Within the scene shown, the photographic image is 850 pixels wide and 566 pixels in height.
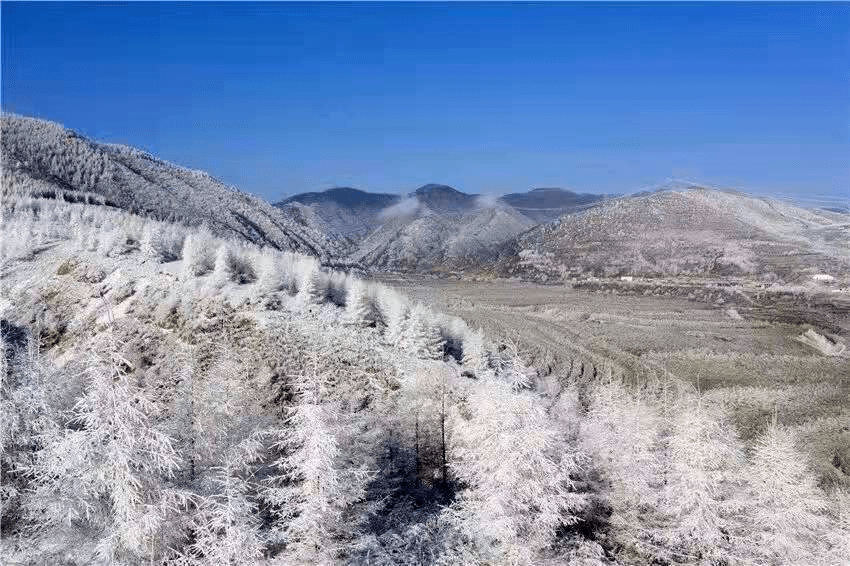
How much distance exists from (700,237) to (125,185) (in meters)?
64.3

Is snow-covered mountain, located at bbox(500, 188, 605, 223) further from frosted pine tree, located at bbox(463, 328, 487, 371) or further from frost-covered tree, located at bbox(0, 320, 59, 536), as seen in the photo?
frost-covered tree, located at bbox(0, 320, 59, 536)

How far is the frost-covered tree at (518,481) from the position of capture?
1616cm

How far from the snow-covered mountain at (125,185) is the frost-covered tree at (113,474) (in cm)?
4750

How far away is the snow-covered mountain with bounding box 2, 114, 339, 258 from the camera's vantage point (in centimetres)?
5944

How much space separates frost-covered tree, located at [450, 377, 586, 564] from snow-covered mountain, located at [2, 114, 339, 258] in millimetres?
51051

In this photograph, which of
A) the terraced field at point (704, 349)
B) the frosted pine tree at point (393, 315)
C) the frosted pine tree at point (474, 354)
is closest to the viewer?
the frosted pine tree at point (474, 354)

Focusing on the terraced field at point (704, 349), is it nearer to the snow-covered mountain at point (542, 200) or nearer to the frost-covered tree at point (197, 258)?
the frost-covered tree at point (197, 258)

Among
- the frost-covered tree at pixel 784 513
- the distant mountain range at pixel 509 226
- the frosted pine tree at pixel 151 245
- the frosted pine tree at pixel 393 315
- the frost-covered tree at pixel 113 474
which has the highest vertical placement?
the distant mountain range at pixel 509 226

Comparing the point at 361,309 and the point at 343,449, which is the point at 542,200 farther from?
the point at 343,449

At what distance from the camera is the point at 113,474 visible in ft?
42.6

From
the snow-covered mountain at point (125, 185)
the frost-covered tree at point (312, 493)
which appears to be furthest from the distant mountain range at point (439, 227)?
the frost-covered tree at point (312, 493)

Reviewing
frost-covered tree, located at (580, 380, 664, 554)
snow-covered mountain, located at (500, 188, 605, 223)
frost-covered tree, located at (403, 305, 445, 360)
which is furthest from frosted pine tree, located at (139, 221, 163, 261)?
snow-covered mountain, located at (500, 188, 605, 223)

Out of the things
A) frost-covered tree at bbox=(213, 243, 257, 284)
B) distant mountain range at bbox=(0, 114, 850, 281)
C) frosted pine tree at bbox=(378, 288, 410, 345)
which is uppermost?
distant mountain range at bbox=(0, 114, 850, 281)

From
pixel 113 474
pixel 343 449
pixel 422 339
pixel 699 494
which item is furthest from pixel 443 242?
pixel 113 474
